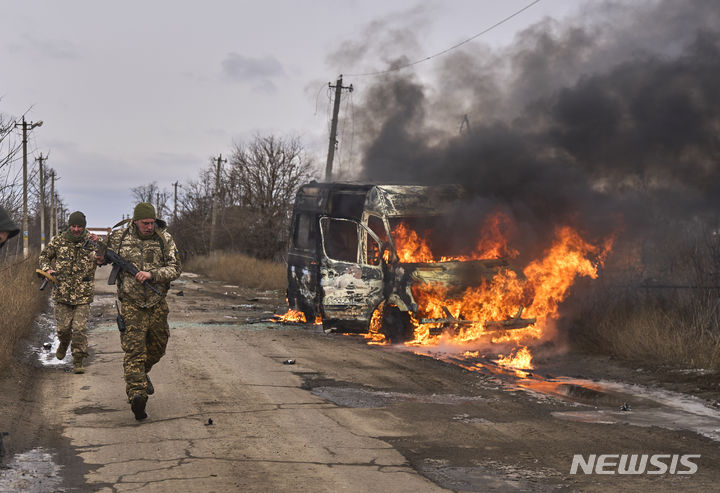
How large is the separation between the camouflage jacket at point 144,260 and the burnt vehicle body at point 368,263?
4.87 meters

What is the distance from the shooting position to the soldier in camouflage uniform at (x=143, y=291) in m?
6.83

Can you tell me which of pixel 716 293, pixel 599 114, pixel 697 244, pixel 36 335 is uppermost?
pixel 599 114

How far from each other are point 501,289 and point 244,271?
20.6m

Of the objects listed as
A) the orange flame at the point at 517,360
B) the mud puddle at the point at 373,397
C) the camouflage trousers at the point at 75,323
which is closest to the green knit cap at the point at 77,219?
the camouflage trousers at the point at 75,323

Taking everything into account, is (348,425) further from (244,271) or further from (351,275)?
(244,271)

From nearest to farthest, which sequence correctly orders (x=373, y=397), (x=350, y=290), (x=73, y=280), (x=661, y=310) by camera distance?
(x=373, y=397), (x=73, y=280), (x=661, y=310), (x=350, y=290)

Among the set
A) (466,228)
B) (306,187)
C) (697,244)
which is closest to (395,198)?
(466,228)

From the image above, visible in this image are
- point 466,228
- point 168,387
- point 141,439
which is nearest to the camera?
point 141,439

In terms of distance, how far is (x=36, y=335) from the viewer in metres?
12.6

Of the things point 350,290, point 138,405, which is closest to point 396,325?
point 350,290

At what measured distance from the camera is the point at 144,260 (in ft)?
23.4

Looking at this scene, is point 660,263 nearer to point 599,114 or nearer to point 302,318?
point 599,114

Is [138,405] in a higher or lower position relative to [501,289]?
lower

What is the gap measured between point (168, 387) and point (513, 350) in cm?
559
